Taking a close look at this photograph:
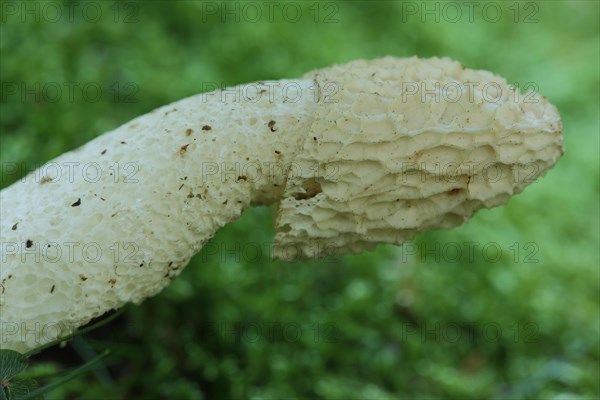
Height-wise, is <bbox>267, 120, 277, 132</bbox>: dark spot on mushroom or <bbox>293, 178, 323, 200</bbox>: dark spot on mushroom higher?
<bbox>267, 120, 277, 132</bbox>: dark spot on mushroom

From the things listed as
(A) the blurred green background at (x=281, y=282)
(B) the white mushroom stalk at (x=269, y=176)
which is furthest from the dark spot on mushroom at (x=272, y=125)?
(A) the blurred green background at (x=281, y=282)

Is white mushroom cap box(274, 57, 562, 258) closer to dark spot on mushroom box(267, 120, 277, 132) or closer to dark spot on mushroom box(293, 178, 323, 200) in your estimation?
dark spot on mushroom box(293, 178, 323, 200)

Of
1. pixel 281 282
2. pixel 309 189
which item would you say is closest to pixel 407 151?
pixel 309 189

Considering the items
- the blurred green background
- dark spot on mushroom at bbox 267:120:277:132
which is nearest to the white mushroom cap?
dark spot on mushroom at bbox 267:120:277:132

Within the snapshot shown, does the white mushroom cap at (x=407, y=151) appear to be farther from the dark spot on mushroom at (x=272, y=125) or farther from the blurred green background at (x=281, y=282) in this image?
the blurred green background at (x=281, y=282)

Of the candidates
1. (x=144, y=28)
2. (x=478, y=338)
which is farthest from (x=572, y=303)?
(x=144, y=28)

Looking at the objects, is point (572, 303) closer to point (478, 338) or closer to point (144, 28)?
point (478, 338)
